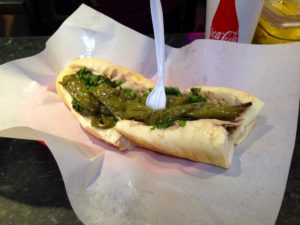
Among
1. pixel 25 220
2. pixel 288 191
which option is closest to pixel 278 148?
pixel 288 191

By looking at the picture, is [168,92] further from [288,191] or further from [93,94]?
[288,191]

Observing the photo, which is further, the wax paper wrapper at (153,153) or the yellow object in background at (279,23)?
the yellow object in background at (279,23)

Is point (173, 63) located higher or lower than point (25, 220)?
higher

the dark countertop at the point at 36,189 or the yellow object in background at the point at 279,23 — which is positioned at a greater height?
the yellow object in background at the point at 279,23

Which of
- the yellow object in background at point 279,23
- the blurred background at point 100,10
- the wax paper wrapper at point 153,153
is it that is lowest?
the blurred background at point 100,10

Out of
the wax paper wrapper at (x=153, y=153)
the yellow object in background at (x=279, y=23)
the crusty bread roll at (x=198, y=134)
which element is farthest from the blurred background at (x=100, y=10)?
the crusty bread roll at (x=198, y=134)

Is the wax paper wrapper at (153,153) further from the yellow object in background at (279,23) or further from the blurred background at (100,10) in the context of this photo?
the blurred background at (100,10)

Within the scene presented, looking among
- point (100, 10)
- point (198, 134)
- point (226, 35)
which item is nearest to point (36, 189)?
point (198, 134)
